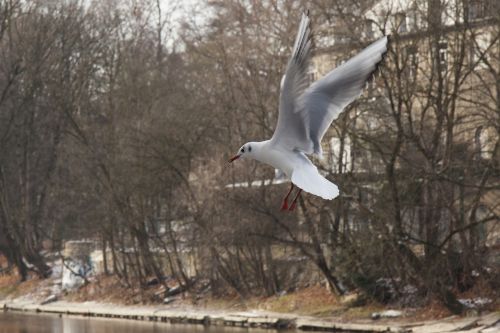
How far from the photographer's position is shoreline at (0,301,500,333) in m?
23.5

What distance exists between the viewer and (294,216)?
29.7 m

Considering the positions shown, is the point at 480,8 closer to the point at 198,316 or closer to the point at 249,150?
the point at 198,316

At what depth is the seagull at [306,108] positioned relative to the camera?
12578 mm

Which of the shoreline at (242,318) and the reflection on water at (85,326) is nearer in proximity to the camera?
the shoreline at (242,318)

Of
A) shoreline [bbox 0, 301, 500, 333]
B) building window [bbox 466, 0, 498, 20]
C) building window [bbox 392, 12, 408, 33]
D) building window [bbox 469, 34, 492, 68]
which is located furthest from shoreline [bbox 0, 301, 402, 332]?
building window [bbox 466, 0, 498, 20]

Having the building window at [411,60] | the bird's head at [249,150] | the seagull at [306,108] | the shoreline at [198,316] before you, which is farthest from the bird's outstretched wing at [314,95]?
the building window at [411,60]

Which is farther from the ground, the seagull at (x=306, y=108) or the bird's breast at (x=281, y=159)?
the seagull at (x=306, y=108)

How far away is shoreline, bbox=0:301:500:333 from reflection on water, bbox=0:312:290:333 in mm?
560

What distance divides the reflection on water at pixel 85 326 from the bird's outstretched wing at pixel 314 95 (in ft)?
43.4

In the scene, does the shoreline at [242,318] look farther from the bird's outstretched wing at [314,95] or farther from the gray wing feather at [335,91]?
the gray wing feather at [335,91]

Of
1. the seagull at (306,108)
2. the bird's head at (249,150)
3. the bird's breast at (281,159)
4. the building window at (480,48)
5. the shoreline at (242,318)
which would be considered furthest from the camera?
the building window at (480,48)

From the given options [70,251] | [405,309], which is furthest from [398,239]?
[70,251]

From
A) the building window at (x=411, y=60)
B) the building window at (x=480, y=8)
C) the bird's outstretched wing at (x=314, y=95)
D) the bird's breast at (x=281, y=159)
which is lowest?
the bird's breast at (x=281, y=159)

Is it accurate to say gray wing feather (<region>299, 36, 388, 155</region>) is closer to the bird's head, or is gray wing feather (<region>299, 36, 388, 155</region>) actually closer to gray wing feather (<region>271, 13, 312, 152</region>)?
gray wing feather (<region>271, 13, 312, 152</region>)
